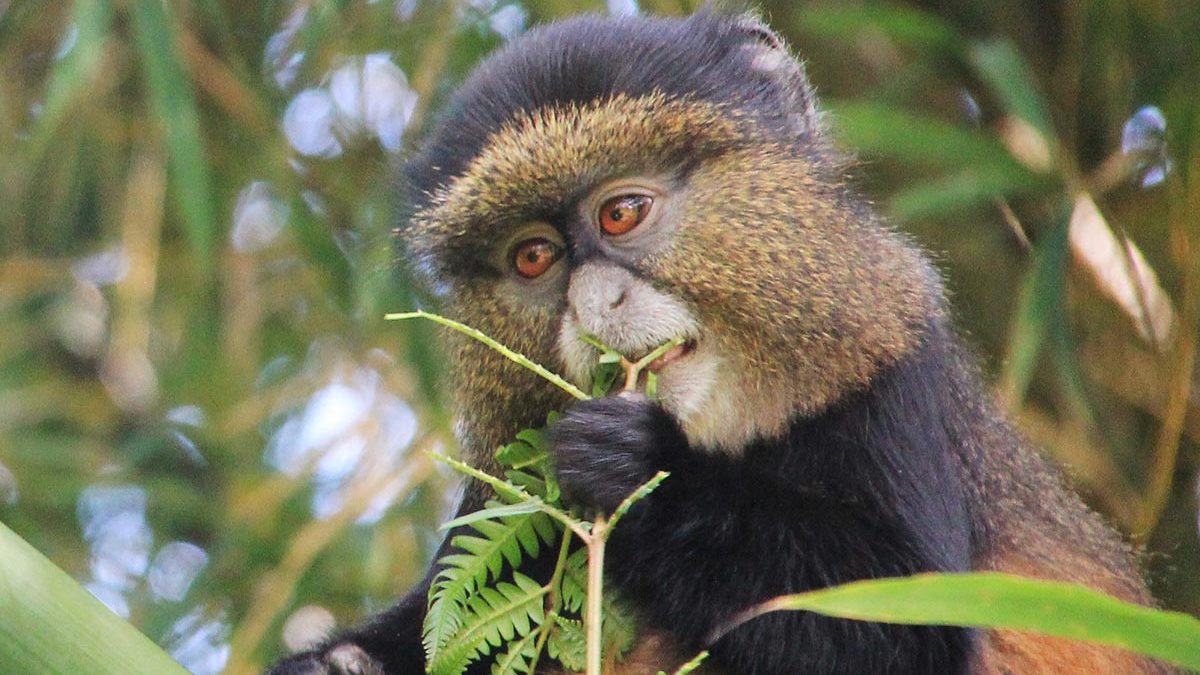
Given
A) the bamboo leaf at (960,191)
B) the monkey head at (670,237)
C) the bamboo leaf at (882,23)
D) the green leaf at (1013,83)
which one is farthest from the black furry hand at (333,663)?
the green leaf at (1013,83)

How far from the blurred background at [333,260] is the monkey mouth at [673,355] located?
1505 millimetres

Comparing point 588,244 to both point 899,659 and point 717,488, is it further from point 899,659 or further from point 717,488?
point 899,659

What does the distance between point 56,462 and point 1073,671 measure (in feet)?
13.6

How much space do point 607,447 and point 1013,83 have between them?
2.46 meters

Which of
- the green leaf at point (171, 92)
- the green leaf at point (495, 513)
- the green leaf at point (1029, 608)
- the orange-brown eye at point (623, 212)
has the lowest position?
the green leaf at point (171, 92)

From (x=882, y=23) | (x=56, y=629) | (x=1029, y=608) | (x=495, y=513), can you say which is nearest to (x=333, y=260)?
(x=882, y=23)

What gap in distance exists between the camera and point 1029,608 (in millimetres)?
1509

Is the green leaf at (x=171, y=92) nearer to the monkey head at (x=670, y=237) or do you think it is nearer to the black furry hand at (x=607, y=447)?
the monkey head at (x=670, y=237)

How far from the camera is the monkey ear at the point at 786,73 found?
10.8 feet

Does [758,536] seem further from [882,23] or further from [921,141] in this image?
[882,23]

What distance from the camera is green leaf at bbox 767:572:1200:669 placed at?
148 centimetres

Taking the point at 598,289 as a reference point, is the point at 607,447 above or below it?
below

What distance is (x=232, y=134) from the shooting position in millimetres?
5938

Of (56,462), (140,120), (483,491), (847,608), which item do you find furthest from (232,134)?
(847,608)
